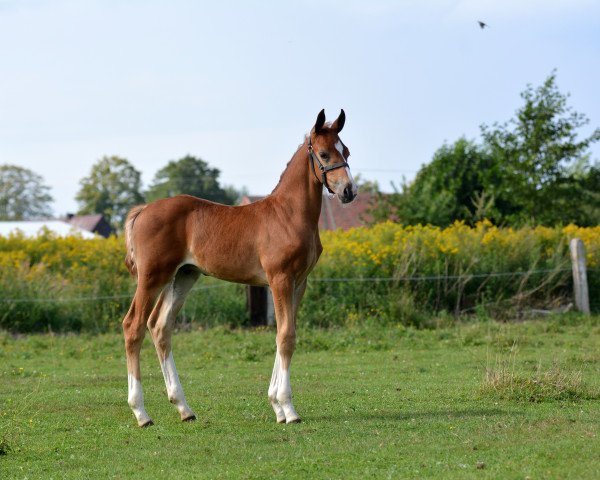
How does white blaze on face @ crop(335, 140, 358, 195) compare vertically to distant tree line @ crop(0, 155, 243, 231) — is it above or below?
below

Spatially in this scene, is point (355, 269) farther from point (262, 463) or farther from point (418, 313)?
point (262, 463)

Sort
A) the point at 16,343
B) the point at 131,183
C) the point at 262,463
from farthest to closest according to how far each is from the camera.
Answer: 1. the point at 131,183
2. the point at 16,343
3. the point at 262,463

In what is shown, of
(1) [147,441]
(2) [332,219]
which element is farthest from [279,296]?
(2) [332,219]

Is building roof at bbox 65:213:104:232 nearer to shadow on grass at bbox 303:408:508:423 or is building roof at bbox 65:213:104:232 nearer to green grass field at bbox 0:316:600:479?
green grass field at bbox 0:316:600:479

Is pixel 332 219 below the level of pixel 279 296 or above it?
above

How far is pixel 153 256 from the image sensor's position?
9219 mm

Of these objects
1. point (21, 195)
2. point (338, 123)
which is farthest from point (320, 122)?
point (21, 195)

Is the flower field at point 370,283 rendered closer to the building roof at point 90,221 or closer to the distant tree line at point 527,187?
the distant tree line at point 527,187

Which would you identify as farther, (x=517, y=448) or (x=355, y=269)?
(x=355, y=269)

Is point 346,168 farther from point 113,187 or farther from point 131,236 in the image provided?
point 113,187

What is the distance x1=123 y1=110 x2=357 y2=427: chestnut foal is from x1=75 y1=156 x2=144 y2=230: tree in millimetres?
82257

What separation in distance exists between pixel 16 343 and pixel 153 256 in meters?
8.32

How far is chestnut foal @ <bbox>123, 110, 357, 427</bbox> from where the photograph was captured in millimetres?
8961

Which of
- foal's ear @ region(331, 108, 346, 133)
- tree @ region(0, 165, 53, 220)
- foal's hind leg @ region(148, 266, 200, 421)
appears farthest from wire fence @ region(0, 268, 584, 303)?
tree @ region(0, 165, 53, 220)
